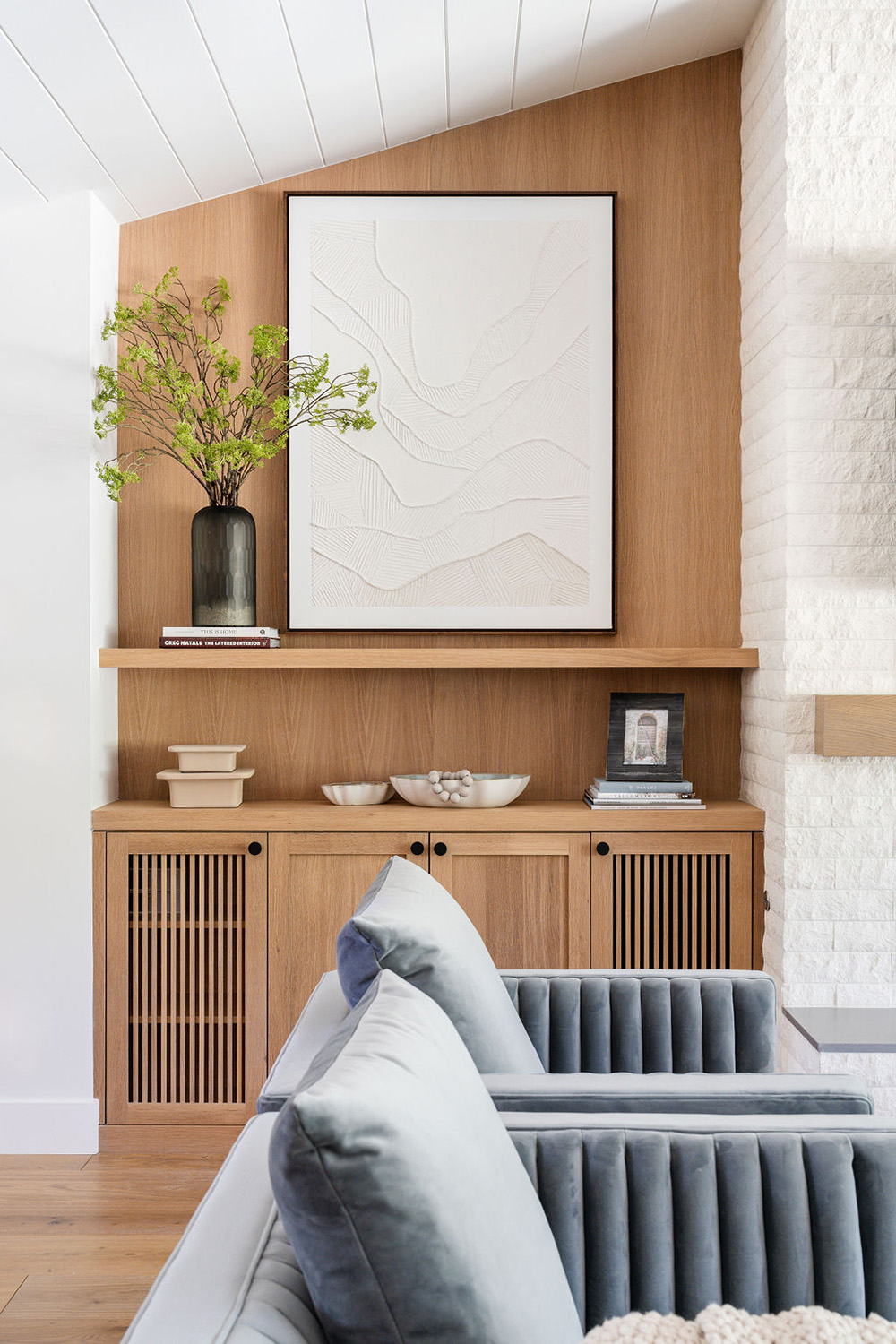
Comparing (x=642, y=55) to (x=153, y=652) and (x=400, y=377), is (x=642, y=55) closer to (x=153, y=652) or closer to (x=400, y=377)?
(x=400, y=377)

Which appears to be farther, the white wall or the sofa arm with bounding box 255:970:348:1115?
the white wall

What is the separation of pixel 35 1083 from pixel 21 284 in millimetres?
2058

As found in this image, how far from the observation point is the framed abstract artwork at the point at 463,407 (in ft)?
9.55

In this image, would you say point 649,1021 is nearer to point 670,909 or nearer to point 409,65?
point 670,909

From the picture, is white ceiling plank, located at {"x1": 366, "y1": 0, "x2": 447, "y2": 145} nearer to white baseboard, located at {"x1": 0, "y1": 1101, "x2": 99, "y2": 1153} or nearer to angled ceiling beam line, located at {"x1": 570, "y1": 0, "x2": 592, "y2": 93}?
angled ceiling beam line, located at {"x1": 570, "y1": 0, "x2": 592, "y2": 93}

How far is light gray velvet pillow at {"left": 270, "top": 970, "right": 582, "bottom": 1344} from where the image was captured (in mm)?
796

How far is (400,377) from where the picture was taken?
291 centimetres

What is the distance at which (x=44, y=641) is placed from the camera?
107 inches

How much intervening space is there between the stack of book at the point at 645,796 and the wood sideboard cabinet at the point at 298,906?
5 centimetres

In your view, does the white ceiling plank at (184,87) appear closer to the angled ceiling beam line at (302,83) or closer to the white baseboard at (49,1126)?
the angled ceiling beam line at (302,83)

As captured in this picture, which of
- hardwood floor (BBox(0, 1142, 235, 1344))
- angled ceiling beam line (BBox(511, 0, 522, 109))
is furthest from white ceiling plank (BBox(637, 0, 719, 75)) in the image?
hardwood floor (BBox(0, 1142, 235, 1344))

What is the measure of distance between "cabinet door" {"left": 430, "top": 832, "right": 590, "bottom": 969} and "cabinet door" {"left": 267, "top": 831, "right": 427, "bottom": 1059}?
129mm

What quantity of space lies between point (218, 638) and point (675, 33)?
6.48 feet

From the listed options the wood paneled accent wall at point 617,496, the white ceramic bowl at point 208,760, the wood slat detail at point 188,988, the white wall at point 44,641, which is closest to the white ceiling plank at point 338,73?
the wood paneled accent wall at point 617,496
